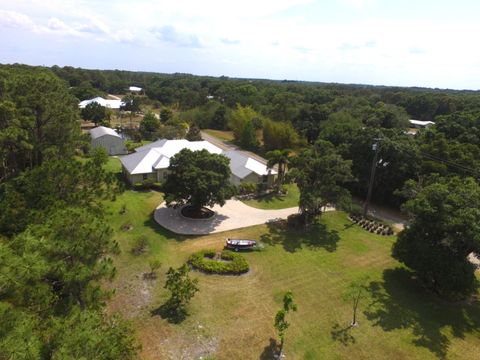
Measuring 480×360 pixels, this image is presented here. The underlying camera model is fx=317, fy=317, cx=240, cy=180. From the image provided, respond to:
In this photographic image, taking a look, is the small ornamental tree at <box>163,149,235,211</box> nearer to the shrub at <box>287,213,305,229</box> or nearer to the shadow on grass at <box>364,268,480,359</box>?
the shrub at <box>287,213,305,229</box>

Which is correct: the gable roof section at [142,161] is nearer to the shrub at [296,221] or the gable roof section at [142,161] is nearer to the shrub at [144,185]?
the shrub at [144,185]

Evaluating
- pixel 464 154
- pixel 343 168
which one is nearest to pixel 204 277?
pixel 343 168

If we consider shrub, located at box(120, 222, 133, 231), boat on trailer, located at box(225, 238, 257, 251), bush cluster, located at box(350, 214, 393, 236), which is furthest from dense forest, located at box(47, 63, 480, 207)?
shrub, located at box(120, 222, 133, 231)

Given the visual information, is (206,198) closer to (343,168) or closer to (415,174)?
(343,168)

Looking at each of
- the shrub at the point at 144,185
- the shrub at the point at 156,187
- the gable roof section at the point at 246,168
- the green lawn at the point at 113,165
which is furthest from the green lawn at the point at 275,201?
the green lawn at the point at 113,165

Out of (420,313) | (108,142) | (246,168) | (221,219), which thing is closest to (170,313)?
(221,219)

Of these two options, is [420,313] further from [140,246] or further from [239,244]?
[140,246]

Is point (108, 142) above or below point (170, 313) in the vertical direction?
above
